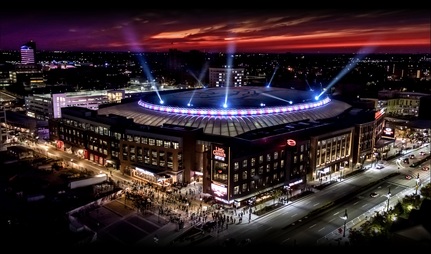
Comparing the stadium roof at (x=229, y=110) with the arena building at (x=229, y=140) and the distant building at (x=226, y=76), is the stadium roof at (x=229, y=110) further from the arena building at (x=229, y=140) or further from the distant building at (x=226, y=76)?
the distant building at (x=226, y=76)

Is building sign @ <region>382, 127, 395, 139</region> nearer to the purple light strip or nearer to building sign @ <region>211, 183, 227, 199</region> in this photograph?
the purple light strip

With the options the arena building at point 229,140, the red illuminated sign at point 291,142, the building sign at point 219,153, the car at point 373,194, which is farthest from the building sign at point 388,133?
the building sign at point 219,153

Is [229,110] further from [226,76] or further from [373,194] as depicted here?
[226,76]

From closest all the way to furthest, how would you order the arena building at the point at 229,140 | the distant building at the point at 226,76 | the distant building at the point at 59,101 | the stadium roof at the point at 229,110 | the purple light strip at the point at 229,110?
the arena building at the point at 229,140, the stadium roof at the point at 229,110, the purple light strip at the point at 229,110, the distant building at the point at 59,101, the distant building at the point at 226,76

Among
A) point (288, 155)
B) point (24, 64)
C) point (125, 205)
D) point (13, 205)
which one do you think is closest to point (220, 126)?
point (288, 155)

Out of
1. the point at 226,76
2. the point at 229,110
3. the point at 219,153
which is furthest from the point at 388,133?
the point at 226,76

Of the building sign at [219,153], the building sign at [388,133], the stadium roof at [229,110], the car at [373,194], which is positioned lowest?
the car at [373,194]

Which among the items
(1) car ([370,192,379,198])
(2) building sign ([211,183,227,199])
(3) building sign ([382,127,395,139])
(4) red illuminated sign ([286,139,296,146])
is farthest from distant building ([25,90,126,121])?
(1) car ([370,192,379,198])

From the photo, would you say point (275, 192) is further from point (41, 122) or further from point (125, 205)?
point (41, 122)
